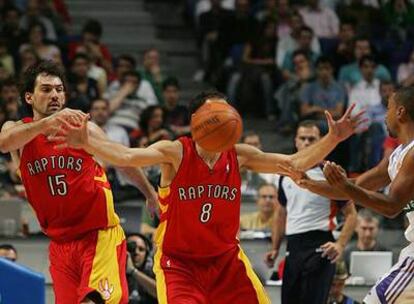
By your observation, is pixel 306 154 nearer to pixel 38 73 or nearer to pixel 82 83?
pixel 38 73

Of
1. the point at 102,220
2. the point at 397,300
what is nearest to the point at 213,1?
the point at 102,220

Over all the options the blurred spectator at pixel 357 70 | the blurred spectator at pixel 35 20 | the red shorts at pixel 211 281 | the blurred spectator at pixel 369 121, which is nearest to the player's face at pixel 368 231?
the blurred spectator at pixel 369 121

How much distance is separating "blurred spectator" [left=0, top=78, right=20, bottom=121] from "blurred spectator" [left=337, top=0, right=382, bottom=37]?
496 centimetres

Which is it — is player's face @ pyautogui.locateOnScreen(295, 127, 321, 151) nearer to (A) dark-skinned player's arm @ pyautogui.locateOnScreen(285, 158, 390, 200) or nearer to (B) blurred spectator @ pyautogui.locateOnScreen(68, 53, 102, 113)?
(A) dark-skinned player's arm @ pyautogui.locateOnScreen(285, 158, 390, 200)

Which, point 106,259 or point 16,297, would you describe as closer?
point 16,297

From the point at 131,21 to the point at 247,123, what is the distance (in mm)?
3162

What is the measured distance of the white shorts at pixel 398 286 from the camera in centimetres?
748

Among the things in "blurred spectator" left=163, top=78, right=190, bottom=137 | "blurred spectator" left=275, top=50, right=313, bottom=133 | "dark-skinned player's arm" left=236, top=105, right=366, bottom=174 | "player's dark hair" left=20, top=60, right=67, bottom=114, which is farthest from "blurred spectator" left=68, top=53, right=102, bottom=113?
"dark-skinned player's arm" left=236, top=105, right=366, bottom=174

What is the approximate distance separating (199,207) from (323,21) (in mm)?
9190

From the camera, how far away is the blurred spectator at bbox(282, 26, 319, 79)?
1571 centimetres

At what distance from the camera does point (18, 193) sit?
13.2 m

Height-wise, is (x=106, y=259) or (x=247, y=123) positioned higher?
(x=106, y=259)

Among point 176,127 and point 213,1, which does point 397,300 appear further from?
point 213,1

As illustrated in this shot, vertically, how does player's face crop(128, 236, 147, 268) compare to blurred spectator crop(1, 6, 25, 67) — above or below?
below
